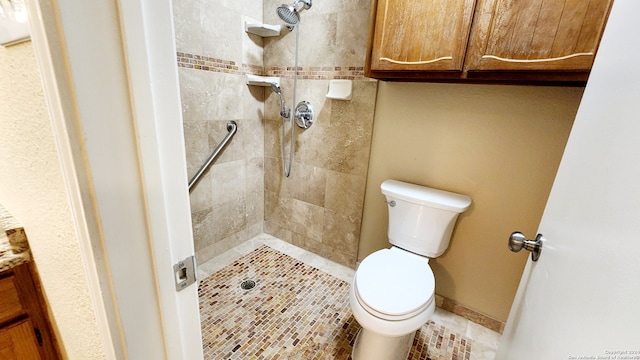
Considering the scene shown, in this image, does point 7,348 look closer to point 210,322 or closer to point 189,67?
point 210,322

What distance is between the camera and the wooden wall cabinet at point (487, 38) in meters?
0.94

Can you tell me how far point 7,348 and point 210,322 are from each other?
935 millimetres

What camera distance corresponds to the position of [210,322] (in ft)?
4.91

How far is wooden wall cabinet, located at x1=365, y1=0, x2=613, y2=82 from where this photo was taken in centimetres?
94

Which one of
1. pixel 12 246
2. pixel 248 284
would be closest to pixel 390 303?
pixel 248 284

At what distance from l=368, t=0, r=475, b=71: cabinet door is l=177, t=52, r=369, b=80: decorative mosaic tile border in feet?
1.20

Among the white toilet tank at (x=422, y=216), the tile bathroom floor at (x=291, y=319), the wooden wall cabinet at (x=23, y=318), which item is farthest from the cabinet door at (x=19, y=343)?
the white toilet tank at (x=422, y=216)

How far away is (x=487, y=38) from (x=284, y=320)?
173 centimetres

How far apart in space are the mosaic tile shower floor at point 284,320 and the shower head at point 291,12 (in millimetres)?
1704

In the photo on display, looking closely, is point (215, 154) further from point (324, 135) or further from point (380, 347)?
point (380, 347)

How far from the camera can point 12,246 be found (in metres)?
0.63

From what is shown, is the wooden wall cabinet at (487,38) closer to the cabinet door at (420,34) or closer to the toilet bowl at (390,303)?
the cabinet door at (420,34)

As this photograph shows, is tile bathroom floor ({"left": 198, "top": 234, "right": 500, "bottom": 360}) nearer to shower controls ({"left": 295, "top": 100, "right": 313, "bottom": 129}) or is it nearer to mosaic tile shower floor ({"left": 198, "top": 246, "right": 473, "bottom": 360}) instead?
mosaic tile shower floor ({"left": 198, "top": 246, "right": 473, "bottom": 360})

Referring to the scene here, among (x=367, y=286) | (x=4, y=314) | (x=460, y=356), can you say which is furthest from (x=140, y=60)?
(x=460, y=356)
